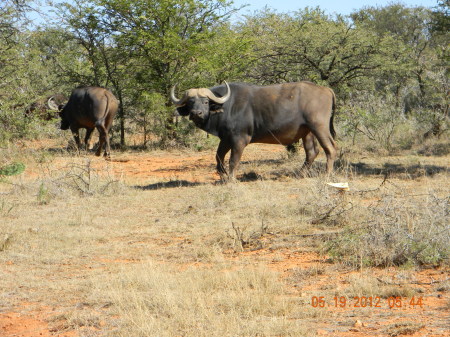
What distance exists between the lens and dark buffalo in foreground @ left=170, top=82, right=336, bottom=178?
12305 mm

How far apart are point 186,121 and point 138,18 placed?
3203mm

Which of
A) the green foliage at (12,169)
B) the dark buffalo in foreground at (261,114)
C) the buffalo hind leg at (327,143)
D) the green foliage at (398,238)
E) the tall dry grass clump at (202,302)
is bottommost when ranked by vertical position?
the green foliage at (12,169)

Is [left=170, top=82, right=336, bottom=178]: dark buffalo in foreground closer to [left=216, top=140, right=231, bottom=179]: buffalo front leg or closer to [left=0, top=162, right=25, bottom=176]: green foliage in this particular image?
[left=216, top=140, right=231, bottom=179]: buffalo front leg

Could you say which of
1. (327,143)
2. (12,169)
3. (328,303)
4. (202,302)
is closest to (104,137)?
(12,169)

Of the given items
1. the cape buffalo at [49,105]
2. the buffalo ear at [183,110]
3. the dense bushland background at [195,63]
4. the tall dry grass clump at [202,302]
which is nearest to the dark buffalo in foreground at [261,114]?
the buffalo ear at [183,110]

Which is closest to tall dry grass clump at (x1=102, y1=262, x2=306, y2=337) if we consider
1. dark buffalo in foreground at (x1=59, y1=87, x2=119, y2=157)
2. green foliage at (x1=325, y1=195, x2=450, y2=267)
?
green foliage at (x1=325, y1=195, x2=450, y2=267)

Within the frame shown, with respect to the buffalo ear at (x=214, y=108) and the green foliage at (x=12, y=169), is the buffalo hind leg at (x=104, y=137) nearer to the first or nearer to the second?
the green foliage at (x=12, y=169)
